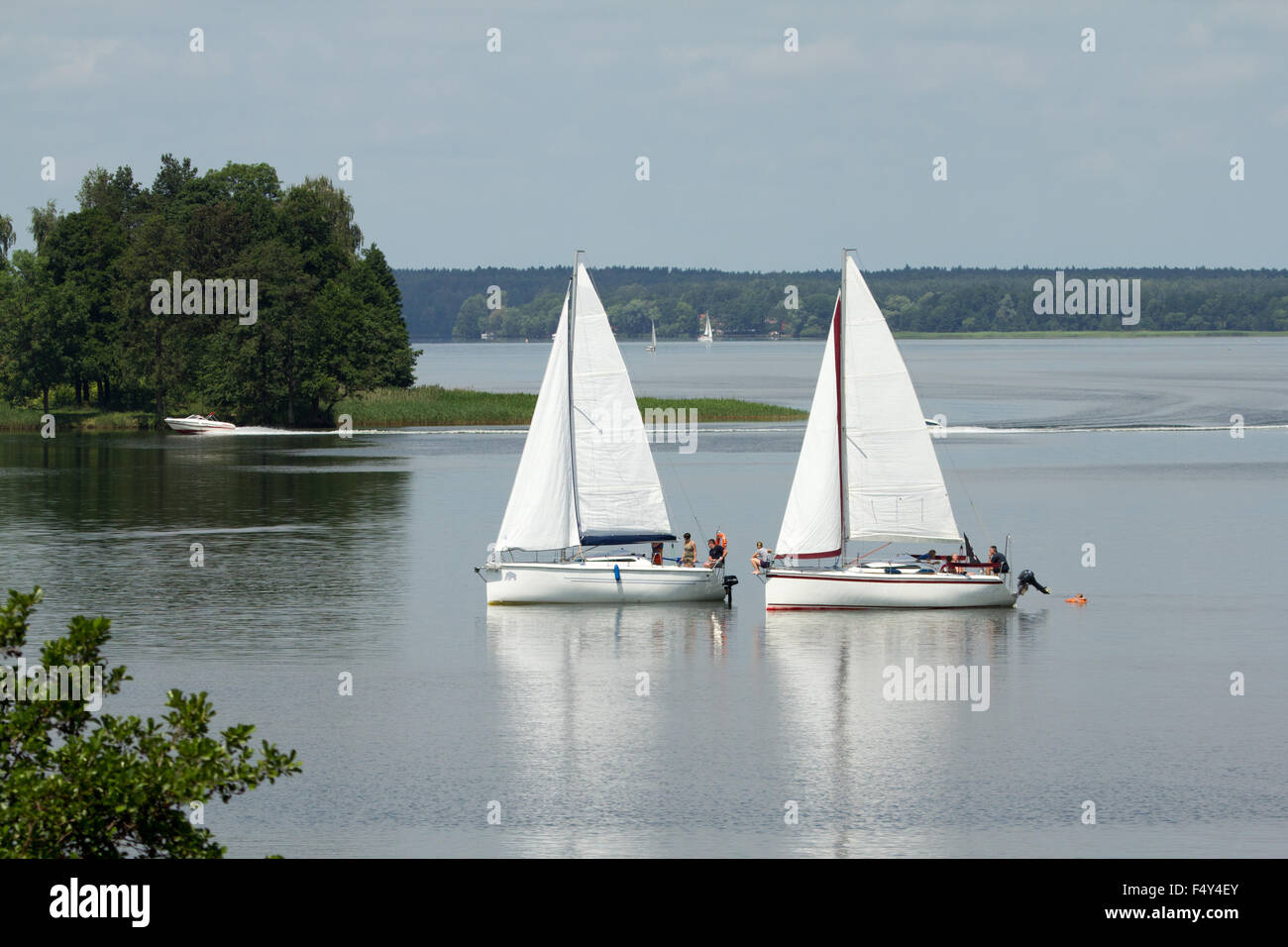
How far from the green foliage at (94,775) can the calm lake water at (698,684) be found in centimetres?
1084

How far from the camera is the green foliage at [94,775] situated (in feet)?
57.5

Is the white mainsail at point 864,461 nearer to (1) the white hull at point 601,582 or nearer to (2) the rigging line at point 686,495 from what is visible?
(1) the white hull at point 601,582

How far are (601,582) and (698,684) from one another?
472 inches

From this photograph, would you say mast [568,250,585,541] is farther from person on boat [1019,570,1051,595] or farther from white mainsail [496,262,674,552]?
person on boat [1019,570,1051,595]

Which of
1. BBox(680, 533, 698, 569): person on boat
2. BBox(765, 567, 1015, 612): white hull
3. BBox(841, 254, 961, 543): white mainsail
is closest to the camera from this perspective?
BBox(765, 567, 1015, 612): white hull

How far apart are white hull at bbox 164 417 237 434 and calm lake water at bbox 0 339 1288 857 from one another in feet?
209

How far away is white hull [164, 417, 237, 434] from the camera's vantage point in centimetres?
15550

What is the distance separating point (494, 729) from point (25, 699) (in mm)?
20314

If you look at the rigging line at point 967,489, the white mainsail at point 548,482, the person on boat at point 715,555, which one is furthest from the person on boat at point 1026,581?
the rigging line at point 967,489

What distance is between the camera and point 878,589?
54.2m

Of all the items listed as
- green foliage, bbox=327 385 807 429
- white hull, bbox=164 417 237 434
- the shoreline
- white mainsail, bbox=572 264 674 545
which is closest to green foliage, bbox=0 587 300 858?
white mainsail, bbox=572 264 674 545
